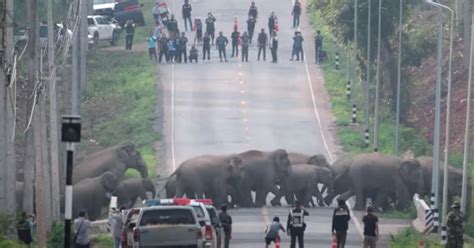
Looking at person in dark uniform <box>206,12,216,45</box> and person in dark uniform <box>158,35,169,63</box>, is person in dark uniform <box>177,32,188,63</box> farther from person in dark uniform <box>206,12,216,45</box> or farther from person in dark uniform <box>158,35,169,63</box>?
person in dark uniform <box>206,12,216,45</box>

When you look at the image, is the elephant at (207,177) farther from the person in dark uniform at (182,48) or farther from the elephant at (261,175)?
the person in dark uniform at (182,48)

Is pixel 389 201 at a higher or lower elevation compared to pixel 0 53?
lower

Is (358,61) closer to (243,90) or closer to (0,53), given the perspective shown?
(243,90)

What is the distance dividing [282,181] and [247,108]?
75.6ft

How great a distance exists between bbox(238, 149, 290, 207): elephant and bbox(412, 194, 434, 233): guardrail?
465cm

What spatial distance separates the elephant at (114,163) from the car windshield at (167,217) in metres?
21.8

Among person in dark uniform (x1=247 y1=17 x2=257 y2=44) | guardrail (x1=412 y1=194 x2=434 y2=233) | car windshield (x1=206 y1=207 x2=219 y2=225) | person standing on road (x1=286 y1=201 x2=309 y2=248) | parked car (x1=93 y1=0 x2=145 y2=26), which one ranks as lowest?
guardrail (x1=412 y1=194 x2=434 y2=233)

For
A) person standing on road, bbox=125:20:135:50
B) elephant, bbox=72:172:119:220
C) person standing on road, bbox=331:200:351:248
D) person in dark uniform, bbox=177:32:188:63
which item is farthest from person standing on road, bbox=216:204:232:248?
person standing on road, bbox=125:20:135:50

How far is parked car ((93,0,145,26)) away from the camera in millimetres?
105750

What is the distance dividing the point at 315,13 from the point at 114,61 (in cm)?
1709

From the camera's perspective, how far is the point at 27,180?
2071 inches

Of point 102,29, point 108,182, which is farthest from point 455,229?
point 102,29

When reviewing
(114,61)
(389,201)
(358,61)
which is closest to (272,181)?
(389,201)

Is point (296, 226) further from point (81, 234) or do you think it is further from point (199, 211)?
point (81, 234)
